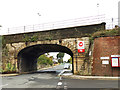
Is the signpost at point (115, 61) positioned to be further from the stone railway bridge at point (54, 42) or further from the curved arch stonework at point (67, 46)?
the curved arch stonework at point (67, 46)

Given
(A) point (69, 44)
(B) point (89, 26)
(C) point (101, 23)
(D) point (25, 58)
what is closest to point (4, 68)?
(D) point (25, 58)

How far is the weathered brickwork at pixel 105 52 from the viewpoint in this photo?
1384cm

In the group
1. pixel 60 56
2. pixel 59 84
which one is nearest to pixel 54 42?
pixel 59 84

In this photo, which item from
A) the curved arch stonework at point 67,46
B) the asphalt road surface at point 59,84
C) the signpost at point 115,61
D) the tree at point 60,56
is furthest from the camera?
the tree at point 60,56

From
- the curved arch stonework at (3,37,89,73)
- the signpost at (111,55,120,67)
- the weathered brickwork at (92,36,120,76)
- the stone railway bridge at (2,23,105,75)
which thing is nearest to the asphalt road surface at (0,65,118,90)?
the signpost at (111,55,120,67)

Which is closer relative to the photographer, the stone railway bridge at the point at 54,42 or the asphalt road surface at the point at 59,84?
the asphalt road surface at the point at 59,84

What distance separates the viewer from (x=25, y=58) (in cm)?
2294

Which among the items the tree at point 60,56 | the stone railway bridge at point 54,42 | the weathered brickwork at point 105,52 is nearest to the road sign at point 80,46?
the stone railway bridge at point 54,42

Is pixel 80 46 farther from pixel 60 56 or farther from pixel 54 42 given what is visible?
pixel 60 56

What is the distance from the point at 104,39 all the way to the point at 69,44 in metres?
4.69

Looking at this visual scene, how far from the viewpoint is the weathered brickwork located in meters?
13.8

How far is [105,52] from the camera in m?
14.3

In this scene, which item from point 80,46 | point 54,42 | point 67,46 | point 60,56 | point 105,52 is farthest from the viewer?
point 60,56

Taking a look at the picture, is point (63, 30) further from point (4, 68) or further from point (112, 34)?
point (4, 68)
